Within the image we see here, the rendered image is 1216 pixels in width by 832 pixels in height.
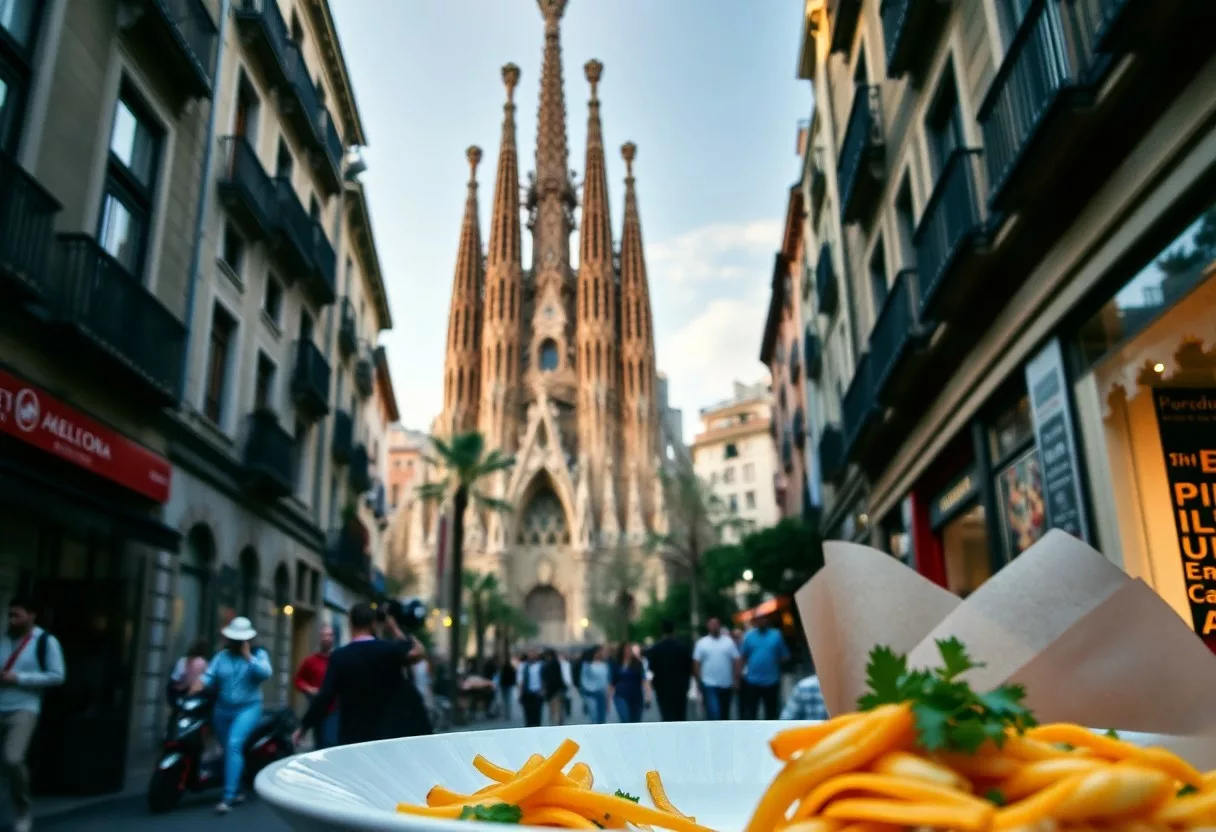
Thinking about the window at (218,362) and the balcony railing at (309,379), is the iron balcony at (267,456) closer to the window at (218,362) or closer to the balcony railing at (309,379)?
the window at (218,362)

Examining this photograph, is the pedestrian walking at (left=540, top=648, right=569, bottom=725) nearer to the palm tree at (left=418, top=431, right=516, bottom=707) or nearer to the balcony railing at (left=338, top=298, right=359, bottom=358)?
the palm tree at (left=418, top=431, right=516, bottom=707)

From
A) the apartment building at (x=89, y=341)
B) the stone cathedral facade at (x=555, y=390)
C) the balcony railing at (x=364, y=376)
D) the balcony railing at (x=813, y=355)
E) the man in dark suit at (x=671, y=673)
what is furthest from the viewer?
the stone cathedral facade at (x=555, y=390)

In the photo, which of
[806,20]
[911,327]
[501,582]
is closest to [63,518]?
[911,327]

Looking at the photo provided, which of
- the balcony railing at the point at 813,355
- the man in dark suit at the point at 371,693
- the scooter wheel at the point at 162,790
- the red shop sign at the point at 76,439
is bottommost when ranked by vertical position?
the scooter wheel at the point at 162,790

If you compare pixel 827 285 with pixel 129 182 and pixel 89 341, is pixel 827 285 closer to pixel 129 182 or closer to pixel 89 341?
pixel 129 182

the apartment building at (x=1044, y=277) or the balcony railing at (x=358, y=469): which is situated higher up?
the balcony railing at (x=358, y=469)

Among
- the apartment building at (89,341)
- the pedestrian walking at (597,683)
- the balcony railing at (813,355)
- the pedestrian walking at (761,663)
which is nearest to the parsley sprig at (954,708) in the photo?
the apartment building at (89,341)

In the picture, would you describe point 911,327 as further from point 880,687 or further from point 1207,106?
point 880,687

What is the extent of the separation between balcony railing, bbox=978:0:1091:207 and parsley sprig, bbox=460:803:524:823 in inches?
272

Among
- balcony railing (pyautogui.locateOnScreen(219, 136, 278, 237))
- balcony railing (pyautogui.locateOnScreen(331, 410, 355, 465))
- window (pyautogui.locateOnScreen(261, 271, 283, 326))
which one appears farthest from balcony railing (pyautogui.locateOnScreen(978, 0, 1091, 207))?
balcony railing (pyautogui.locateOnScreen(331, 410, 355, 465))

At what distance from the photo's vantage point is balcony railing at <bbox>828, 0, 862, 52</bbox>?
15.2m

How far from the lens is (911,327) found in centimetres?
1137

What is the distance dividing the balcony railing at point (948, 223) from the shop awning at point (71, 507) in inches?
344

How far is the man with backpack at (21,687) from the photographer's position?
22.3 feet
